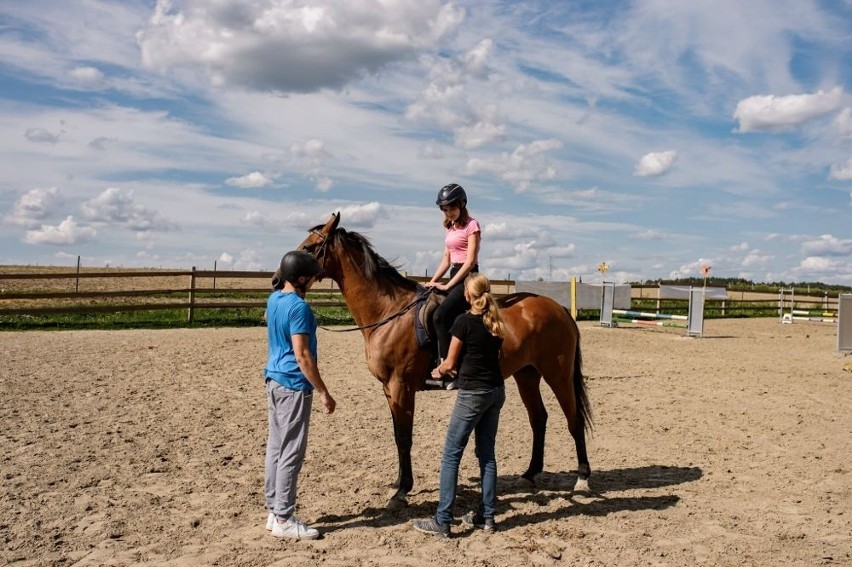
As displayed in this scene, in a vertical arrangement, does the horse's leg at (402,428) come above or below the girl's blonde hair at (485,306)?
below

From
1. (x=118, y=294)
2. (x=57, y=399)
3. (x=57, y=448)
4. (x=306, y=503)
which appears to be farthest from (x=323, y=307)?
(x=306, y=503)

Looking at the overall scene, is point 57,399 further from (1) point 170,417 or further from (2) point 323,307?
(2) point 323,307

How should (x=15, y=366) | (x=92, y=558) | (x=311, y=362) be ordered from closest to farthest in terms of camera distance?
(x=92, y=558)
(x=311, y=362)
(x=15, y=366)

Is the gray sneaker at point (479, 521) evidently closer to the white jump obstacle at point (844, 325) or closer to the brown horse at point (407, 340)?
the brown horse at point (407, 340)

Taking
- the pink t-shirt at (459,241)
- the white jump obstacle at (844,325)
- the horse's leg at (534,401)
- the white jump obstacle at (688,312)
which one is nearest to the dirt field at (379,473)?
the horse's leg at (534,401)

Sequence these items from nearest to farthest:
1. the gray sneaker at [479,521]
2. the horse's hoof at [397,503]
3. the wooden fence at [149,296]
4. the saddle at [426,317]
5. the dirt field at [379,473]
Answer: the dirt field at [379,473], the gray sneaker at [479,521], the horse's hoof at [397,503], the saddle at [426,317], the wooden fence at [149,296]

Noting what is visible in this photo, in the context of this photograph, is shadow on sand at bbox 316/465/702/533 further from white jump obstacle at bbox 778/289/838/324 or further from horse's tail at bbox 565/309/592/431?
white jump obstacle at bbox 778/289/838/324

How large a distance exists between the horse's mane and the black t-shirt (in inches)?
46.9

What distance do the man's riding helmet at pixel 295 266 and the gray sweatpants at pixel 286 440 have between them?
28.1 inches

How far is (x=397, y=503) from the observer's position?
5227 mm

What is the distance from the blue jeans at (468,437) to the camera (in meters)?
4.64

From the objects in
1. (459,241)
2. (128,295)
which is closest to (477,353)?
(459,241)

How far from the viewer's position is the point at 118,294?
1853 centimetres

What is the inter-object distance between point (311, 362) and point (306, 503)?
1.50 m
